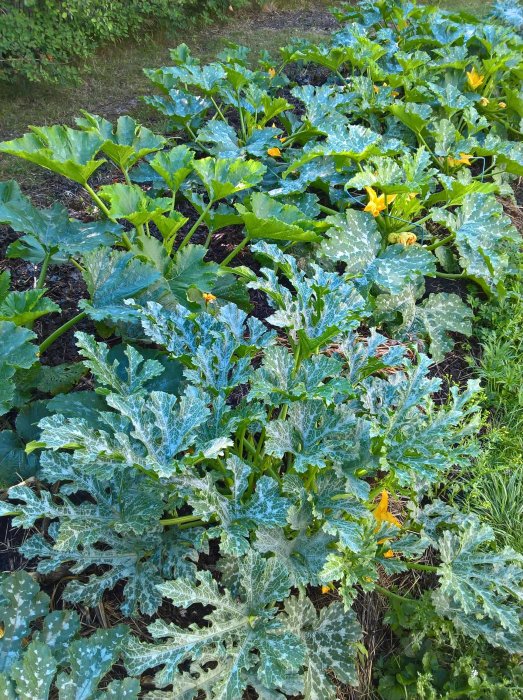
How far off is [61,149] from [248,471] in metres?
1.51

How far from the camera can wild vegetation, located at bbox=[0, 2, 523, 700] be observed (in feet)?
5.22

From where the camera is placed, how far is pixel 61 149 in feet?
7.72

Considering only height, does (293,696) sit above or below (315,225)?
below

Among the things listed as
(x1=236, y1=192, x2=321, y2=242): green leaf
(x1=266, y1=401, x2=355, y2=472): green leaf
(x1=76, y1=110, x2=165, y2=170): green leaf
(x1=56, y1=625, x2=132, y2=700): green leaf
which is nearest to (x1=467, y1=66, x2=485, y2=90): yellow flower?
(x1=236, y1=192, x2=321, y2=242): green leaf

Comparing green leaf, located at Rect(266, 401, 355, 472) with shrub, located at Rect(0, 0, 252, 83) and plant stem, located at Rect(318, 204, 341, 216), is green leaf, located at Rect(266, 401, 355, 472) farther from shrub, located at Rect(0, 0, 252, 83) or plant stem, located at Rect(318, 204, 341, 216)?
shrub, located at Rect(0, 0, 252, 83)

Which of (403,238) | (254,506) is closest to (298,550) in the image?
(254,506)

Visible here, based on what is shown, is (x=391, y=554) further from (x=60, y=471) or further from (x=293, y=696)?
(x=60, y=471)

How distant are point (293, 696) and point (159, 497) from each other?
0.68 m

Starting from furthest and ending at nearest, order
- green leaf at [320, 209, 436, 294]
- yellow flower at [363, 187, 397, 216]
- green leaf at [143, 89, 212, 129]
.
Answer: green leaf at [143, 89, 212, 129] < yellow flower at [363, 187, 397, 216] < green leaf at [320, 209, 436, 294]

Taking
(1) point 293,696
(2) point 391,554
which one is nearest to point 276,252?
(2) point 391,554

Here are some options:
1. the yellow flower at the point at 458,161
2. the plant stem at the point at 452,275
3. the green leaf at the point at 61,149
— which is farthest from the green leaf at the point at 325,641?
the yellow flower at the point at 458,161

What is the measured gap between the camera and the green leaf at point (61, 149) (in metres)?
2.20

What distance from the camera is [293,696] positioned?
1.70 m

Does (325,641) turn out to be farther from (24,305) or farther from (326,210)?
(326,210)
